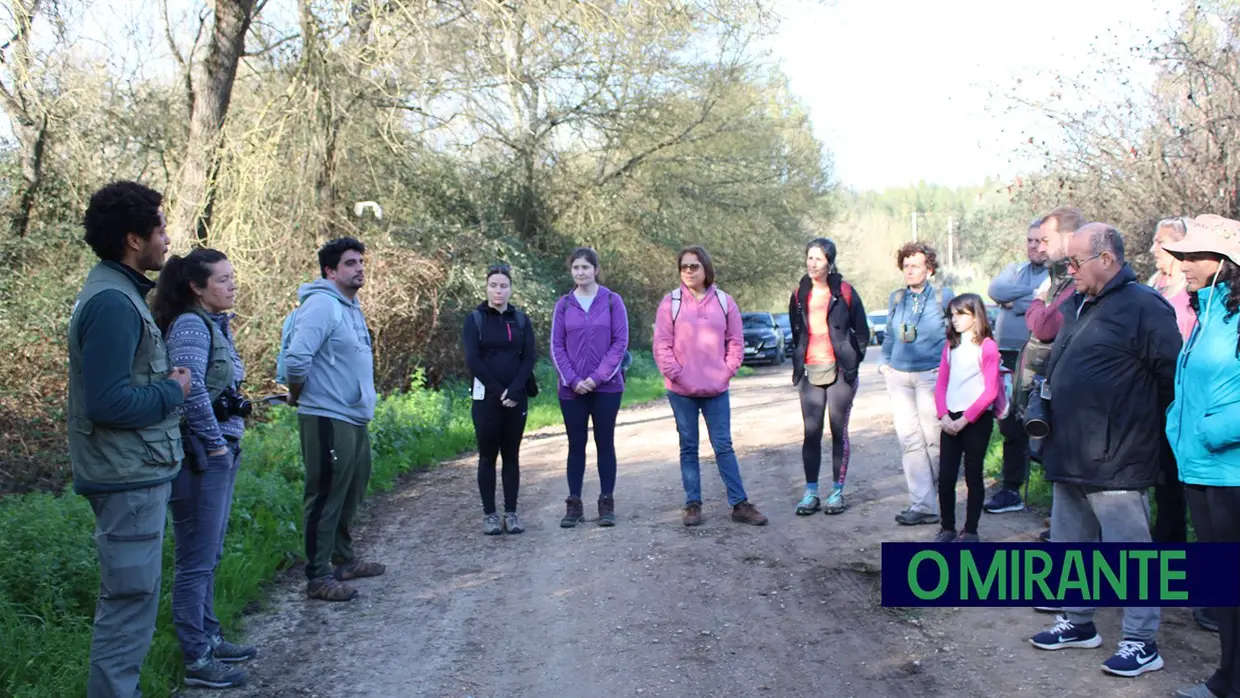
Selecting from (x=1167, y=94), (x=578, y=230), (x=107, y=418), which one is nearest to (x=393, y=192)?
(x=578, y=230)

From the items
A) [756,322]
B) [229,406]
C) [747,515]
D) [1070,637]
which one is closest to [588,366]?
[747,515]

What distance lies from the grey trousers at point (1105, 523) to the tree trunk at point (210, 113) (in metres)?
11.2

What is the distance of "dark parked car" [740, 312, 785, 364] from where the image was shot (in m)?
28.7

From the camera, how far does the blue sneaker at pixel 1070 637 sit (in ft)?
15.7

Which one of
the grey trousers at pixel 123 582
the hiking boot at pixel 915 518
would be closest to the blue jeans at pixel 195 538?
the grey trousers at pixel 123 582

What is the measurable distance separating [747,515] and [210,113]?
9.54 metres

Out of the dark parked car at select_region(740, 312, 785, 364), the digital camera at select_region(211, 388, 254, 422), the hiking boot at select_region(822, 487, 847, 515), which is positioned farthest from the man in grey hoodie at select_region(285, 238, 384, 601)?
the dark parked car at select_region(740, 312, 785, 364)

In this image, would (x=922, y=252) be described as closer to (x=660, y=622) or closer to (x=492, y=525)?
(x=660, y=622)

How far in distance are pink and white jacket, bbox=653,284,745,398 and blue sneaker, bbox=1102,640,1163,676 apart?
11.8ft

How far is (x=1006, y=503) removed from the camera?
25.2ft

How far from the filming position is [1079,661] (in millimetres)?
4633

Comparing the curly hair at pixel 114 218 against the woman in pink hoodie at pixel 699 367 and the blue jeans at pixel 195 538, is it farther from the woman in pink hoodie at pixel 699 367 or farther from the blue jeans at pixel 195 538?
the woman in pink hoodie at pixel 699 367

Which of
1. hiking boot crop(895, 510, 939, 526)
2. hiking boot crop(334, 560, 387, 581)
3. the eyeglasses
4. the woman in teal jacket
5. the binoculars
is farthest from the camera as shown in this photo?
hiking boot crop(895, 510, 939, 526)

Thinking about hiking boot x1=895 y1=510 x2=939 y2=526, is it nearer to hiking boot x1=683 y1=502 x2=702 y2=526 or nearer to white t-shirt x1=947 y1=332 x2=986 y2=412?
white t-shirt x1=947 y1=332 x2=986 y2=412
